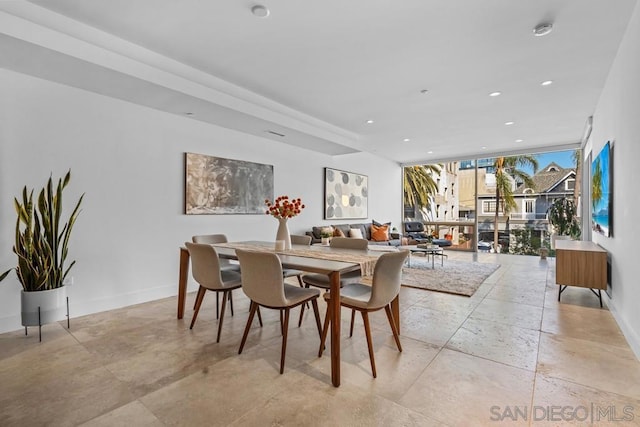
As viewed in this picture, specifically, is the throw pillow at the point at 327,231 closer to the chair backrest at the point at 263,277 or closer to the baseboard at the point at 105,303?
the baseboard at the point at 105,303

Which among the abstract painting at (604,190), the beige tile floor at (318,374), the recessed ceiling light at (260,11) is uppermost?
the recessed ceiling light at (260,11)

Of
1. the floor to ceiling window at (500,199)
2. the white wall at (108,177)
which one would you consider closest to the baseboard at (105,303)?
the white wall at (108,177)

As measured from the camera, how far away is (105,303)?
3.36m

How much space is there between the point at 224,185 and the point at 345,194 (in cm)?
320

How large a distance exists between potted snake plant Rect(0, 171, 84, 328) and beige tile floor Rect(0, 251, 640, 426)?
0.81 feet

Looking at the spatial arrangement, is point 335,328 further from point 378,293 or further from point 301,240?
point 301,240

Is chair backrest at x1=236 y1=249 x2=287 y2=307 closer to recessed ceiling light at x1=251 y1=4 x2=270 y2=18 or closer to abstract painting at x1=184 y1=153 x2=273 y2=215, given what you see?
recessed ceiling light at x1=251 y1=4 x2=270 y2=18

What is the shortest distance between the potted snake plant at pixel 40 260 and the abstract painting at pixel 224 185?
4.66 feet

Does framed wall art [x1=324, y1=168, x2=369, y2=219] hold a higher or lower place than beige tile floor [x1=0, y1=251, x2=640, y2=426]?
higher

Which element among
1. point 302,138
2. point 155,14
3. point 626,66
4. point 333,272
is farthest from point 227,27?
point 626,66

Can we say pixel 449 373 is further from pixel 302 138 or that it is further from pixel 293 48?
pixel 302 138

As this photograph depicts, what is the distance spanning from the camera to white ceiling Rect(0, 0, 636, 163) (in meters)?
2.32

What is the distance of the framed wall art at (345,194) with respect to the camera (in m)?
6.50

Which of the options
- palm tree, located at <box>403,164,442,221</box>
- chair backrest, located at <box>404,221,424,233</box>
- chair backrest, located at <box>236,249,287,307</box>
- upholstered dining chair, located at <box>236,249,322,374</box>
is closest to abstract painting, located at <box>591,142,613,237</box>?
upholstered dining chair, located at <box>236,249,322,374</box>
